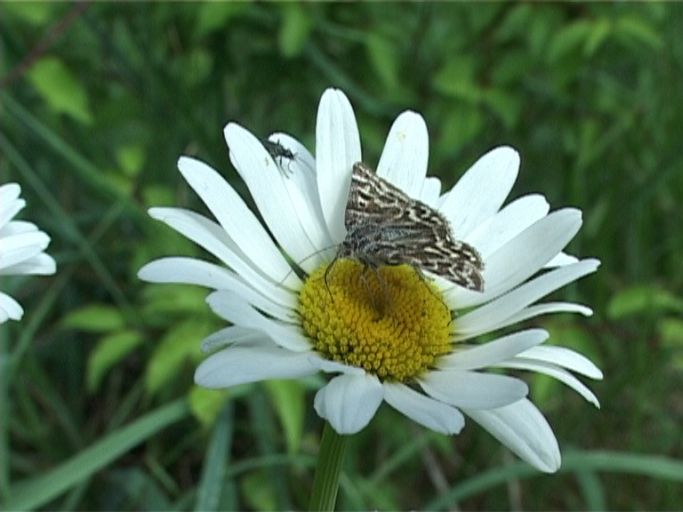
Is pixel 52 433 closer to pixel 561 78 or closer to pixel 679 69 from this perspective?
pixel 561 78

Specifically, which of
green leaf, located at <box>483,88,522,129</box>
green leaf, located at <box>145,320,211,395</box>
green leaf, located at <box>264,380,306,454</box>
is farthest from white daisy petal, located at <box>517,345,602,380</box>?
green leaf, located at <box>483,88,522,129</box>

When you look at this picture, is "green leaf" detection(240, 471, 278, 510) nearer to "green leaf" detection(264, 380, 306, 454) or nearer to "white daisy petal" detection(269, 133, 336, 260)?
"green leaf" detection(264, 380, 306, 454)

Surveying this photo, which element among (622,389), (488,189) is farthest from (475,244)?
(622,389)

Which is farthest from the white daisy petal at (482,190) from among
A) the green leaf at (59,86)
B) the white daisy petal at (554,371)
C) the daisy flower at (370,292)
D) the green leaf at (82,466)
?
the green leaf at (59,86)

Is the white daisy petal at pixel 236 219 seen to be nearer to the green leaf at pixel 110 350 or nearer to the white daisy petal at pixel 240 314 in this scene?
the white daisy petal at pixel 240 314

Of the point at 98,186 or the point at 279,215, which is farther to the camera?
the point at 98,186

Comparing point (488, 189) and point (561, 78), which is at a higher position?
point (561, 78)

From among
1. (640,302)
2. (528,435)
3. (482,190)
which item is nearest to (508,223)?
(482,190)
